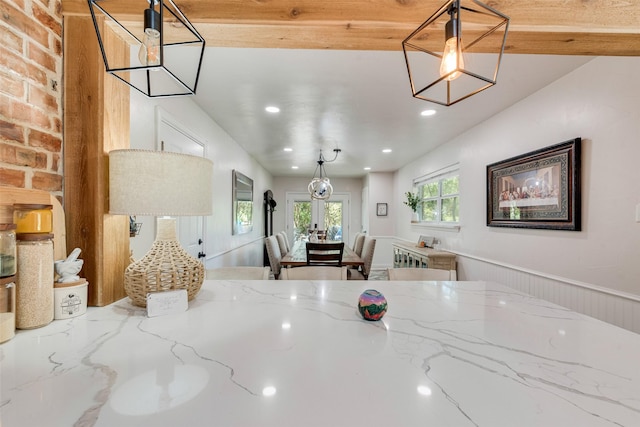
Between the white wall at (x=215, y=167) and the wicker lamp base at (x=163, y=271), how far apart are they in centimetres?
80

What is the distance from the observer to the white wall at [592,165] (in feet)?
5.58

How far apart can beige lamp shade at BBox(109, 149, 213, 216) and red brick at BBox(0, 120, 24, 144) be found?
0.88ft

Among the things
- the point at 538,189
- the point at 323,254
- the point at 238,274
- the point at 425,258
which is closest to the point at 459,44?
the point at 238,274

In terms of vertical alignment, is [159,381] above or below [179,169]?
below

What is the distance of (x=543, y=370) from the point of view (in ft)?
2.13

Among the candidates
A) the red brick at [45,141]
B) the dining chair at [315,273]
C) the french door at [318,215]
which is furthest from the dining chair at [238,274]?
the french door at [318,215]

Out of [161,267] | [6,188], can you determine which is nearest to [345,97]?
[161,267]

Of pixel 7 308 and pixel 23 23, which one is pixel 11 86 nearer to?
pixel 23 23

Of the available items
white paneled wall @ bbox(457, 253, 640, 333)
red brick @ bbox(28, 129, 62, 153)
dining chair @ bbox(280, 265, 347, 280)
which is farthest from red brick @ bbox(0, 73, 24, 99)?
white paneled wall @ bbox(457, 253, 640, 333)

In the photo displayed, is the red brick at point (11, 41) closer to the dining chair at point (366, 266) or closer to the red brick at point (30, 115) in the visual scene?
the red brick at point (30, 115)

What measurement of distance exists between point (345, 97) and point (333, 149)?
1815 millimetres

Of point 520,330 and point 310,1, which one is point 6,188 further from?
point 520,330

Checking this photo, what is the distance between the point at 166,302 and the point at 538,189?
9.28 ft

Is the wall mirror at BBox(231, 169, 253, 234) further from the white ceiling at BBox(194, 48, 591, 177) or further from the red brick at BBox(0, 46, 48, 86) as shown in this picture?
the red brick at BBox(0, 46, 48, 86)
